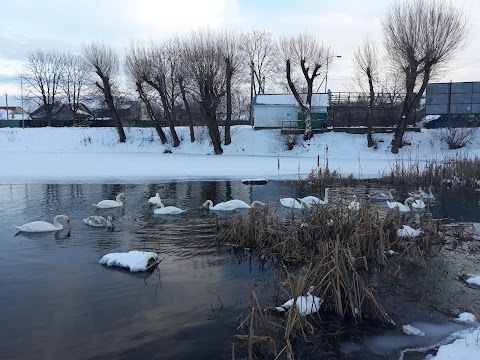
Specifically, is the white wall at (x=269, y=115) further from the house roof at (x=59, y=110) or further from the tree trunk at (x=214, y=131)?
the house roof at (x=59, y=110)

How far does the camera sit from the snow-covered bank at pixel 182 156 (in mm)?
24312

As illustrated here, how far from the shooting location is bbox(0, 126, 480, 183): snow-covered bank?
24.3m

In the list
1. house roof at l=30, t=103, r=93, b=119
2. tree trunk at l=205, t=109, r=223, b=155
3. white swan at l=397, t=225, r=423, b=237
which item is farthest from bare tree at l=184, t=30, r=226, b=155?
house roof at l=30, t=103, r=93, b=119

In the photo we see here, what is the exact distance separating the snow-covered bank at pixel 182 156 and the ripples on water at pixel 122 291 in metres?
6.45

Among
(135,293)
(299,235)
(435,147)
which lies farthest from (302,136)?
(135,293)

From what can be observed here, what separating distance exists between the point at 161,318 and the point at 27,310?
2.02 m

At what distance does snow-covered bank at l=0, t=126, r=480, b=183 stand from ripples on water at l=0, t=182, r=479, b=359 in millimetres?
6455

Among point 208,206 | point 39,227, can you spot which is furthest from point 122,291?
point 208,206

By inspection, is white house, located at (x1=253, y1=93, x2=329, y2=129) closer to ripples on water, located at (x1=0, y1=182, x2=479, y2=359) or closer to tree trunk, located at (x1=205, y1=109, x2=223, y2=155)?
tree trunk, located at (x1=205, y1=109, x2=223, y2=155)

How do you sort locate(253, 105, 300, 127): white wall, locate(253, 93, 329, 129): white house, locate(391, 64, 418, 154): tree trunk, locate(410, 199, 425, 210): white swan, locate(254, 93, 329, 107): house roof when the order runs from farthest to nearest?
locate(253, 105, 300, 127): white wall, locate(254, 93, 329, 107): house roof, locate(253, 93, 329, 129): white house, locate(391, 64, 418, 154): tree trunk, locate(410, 199, 425, 210): white swan

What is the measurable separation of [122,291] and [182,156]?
28564 millimetres

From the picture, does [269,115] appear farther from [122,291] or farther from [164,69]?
[122,291]

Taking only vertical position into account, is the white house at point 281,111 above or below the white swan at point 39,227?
above

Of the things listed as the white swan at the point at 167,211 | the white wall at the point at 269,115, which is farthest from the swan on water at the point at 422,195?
the white wall at the point at 269,115
